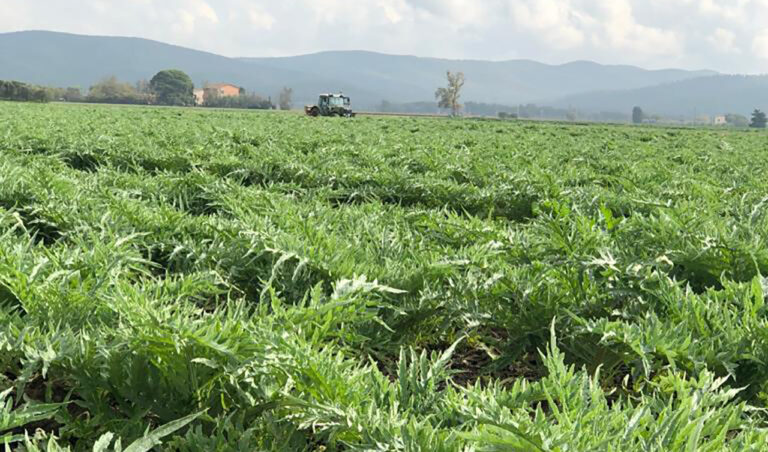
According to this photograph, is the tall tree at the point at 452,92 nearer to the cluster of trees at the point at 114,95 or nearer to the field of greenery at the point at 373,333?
the cluster of trees at the point at 114,95

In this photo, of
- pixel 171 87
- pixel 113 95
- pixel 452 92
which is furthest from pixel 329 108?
pixel 171 87

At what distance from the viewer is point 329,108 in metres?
49.2

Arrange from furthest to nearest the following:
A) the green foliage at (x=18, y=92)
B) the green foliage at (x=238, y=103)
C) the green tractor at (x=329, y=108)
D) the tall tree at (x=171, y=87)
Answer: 1. the tall tree at (x=171, y=87)
2. the green foliage at (x=238, y=103)
3. the green foliage at (x=18, y=92)
4. the green tractor at (x=329, y=108)

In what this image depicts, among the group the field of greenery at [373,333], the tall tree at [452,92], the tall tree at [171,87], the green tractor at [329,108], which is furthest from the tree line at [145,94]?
the field of greenery at [373,333]

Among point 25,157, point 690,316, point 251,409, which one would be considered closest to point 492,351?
point 690,316

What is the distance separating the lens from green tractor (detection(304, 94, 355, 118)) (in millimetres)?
47662

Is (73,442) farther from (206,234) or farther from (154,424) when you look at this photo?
(206,234)

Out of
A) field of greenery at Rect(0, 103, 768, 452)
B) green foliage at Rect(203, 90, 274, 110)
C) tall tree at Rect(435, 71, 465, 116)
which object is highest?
tall tree at Rect(435, 71, 465, 116)

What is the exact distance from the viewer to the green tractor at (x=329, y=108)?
47.7 metres

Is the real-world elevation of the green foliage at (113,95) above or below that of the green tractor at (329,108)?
above

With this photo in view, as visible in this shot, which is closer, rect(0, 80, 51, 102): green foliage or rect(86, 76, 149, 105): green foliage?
rect(0, 80, 51, 102): green foliage

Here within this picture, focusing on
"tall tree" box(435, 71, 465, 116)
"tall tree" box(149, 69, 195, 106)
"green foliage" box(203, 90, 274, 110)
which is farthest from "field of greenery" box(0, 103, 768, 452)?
"tall tree" box(149, 69, 195, 106)

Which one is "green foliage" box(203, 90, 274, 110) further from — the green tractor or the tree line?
the green tractor

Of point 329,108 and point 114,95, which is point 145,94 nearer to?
point 114,95
